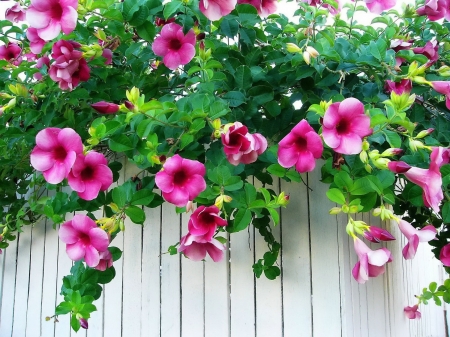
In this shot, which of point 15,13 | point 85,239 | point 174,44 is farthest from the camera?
point 15,13

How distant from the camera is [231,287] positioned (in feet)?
4.51

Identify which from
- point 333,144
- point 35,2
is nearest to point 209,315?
point 333,144

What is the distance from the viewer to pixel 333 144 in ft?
Answer: 2.51

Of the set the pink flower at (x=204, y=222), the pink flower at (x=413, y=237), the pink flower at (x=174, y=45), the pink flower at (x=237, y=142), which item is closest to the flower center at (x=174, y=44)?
the pink flower at (x=174, y=45)

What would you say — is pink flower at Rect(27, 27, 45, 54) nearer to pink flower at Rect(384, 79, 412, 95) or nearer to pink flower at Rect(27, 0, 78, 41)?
pink flower at Rect(27, 0, 78, 41)

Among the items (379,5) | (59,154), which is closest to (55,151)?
(59,154)

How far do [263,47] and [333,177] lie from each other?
469 millimetres

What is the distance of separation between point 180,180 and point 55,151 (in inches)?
10.4

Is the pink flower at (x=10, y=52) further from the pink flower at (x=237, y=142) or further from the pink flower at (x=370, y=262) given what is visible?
the pink flower at (x=370, y=262)

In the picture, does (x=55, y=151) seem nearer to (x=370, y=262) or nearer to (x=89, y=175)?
(x=89, y=175)

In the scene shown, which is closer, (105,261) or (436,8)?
(105,261)

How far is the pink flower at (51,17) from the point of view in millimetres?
891

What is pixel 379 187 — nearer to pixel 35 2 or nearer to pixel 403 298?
pixel 35 2

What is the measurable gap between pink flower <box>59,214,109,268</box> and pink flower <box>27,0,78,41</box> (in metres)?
0.40
